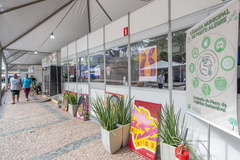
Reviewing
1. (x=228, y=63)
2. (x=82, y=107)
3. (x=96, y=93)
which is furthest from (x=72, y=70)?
(x=228, y=63)

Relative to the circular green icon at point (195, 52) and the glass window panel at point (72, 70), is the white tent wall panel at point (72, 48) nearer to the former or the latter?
the glass window panel at point (72, 70)

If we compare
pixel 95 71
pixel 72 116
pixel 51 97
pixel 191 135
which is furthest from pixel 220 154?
pixel 51 97

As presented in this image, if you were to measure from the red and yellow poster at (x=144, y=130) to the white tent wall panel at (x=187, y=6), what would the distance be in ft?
5.26

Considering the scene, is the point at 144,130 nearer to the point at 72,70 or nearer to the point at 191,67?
the point at 191,67

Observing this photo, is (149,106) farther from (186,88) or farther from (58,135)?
(58,135)

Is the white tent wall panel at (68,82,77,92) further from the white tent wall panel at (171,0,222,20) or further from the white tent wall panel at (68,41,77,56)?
the white tent wall panel at (171,0,222,20)

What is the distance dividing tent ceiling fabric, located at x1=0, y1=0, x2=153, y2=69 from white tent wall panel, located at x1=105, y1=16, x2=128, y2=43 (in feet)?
2.48

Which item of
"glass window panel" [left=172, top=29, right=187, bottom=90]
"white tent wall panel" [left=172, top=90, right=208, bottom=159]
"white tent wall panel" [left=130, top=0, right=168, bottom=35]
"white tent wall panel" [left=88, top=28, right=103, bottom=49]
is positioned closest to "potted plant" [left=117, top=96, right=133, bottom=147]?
"white tent wall panel" [left=172, top=90, right=208, bottom=159]

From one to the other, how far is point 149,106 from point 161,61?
906 mm

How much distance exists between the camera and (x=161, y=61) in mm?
2270

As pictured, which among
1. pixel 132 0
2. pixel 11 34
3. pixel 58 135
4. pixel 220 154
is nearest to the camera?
pixel 220 154

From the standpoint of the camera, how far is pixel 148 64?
2500 mm

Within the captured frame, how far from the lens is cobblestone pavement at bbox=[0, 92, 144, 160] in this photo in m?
2.24

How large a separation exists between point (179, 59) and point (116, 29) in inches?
75.2
